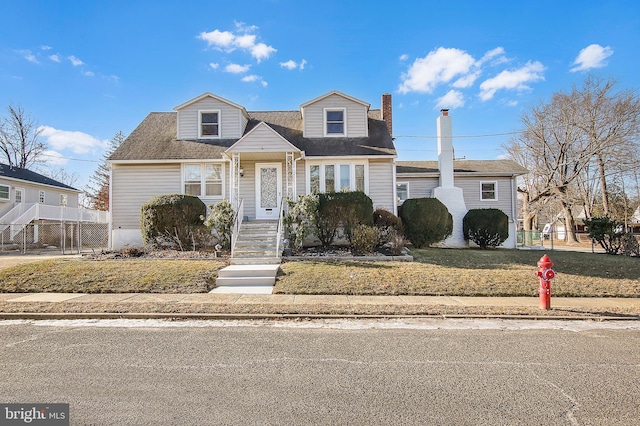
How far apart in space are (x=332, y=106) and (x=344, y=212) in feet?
18.9

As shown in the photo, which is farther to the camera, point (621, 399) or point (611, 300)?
point (611, 300)

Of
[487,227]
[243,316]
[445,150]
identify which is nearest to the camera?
[243,316]

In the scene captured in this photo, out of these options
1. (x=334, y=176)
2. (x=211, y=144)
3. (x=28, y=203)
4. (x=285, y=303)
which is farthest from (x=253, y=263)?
(x=28, y=203)

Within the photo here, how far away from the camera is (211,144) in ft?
51.8

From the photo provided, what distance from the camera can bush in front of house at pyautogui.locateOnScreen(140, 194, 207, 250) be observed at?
13008 millimetres

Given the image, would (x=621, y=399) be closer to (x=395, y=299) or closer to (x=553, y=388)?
(x=553, y=388)

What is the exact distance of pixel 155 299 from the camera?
25.8ft

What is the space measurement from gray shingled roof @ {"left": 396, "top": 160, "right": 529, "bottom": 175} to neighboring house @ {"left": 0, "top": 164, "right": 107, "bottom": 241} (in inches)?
919

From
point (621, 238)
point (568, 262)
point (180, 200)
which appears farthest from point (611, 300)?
point (180, 200)

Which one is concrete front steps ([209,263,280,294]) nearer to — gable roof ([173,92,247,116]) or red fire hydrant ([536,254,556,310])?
red fire hydrant ([536,254,556,310])

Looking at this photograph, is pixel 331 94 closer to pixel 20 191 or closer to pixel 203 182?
pixel 203 182

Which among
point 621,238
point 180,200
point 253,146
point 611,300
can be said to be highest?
point 253,146

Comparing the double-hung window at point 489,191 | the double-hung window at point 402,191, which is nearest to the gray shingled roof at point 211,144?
the double-hung window at point 402,191

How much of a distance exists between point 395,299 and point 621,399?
15.8 ft
